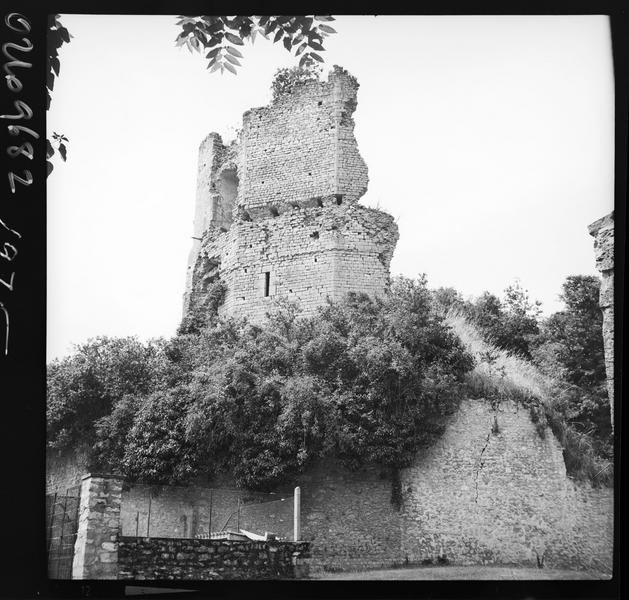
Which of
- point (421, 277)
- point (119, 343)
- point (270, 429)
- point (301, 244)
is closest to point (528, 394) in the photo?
point (421, 277)

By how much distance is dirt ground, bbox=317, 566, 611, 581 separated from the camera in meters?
12.0

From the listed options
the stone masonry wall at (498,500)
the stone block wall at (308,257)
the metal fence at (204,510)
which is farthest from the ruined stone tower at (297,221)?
the metal fence at (204,510)

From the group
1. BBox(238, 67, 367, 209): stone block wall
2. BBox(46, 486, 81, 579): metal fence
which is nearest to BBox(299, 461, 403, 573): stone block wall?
BBox(46, 486, 81, 579): metal fence

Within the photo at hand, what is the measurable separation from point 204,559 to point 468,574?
12.1 ft

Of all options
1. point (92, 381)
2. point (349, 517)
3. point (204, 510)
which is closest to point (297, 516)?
point (349, 517)

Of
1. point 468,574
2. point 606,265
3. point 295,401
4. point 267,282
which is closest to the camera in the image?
point 606,265

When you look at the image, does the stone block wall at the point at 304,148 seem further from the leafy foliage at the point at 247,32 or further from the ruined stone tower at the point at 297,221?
the leafy foliage at the point at 247,32

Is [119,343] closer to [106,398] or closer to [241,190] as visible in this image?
[106,398]

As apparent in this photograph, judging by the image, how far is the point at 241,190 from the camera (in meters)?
19.6

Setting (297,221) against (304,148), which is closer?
(297,221)

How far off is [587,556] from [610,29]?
6.84 meters

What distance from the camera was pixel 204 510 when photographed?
46.5 ft

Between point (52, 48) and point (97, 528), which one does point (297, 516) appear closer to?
point (97, 528)

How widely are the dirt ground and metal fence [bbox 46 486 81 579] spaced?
3651 millimetres
